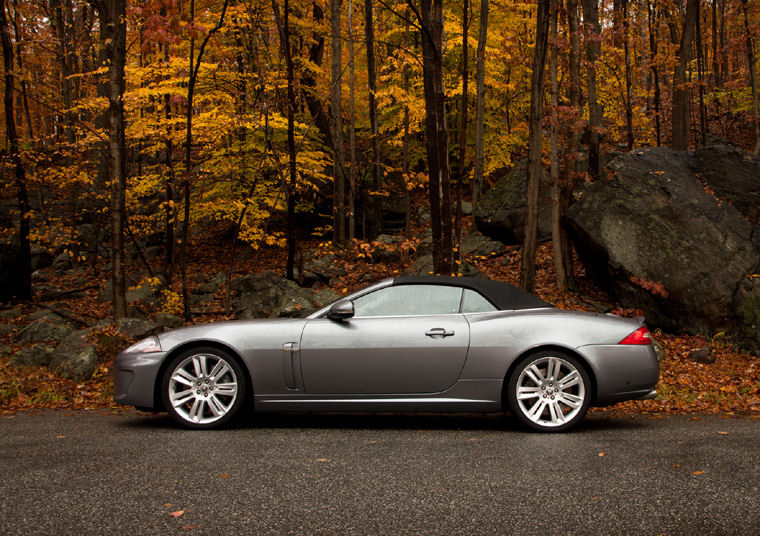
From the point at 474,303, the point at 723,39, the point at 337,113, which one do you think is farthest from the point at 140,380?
the point at 723,39

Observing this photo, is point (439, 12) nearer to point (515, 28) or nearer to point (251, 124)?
point (251, 124)

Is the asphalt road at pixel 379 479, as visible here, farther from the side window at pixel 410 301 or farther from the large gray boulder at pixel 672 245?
the large gray boulder at pixel 672 245

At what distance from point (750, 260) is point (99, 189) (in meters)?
18.3

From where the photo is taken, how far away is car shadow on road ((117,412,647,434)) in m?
5.59

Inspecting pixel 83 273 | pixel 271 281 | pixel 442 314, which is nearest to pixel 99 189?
pixel 83 273

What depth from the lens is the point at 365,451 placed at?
4.59 meters

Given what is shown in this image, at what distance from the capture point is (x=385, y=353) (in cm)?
530

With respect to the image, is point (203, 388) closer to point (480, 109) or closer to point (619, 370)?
point (619, 370)

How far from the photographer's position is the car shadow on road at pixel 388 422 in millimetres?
5586

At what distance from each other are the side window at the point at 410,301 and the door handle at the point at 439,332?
0.70 feet

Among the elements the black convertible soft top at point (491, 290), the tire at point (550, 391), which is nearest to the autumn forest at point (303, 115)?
the black convertible soft top at point (491, 290)

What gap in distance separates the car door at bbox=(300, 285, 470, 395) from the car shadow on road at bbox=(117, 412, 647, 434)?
51cm

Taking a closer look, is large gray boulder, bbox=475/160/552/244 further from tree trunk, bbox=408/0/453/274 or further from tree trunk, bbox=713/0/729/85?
tree trunk, bbox=713/0/729/85

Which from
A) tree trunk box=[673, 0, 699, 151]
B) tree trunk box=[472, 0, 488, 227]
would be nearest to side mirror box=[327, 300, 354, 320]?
tree trunk box=[472, 0, 488, 227]
